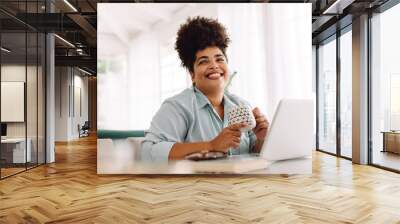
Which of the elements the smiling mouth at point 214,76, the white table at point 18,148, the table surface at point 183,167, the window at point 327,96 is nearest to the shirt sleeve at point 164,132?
the table surface at point 183,167

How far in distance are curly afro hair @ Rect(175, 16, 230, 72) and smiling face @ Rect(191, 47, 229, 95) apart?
10cm

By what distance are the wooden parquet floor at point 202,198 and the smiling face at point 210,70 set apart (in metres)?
1.44

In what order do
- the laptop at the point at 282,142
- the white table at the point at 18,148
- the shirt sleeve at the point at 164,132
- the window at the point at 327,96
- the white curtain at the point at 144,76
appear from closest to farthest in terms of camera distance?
the shirt sleeve at the point at 164,132 → the laptop at the point at 282,142 → the white curtain at the point at 144,76 → the white table at the point at 18,148 → the window at the point at 327,96

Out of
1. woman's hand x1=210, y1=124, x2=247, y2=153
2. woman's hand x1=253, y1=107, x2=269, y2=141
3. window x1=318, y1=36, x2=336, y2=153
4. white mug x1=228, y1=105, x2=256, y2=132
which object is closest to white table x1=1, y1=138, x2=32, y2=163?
woman's hand x1=210, y1=124, x2=247, y2=153

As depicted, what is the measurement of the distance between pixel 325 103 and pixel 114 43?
622 cm

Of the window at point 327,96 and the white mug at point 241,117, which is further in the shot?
the window at point 327,96

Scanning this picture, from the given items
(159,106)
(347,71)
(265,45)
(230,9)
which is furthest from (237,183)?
(347,71)

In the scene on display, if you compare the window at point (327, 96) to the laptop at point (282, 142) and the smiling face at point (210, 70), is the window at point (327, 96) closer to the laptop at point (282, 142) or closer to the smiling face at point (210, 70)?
the laptop at point (282, 142)

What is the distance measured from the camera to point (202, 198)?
15.4ft

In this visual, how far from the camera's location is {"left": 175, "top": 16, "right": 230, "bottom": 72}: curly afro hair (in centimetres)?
610

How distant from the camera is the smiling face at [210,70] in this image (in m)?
6.02

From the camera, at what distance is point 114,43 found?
6.17 metres

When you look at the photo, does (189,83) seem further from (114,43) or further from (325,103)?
(325,103)

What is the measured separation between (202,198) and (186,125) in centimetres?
151
